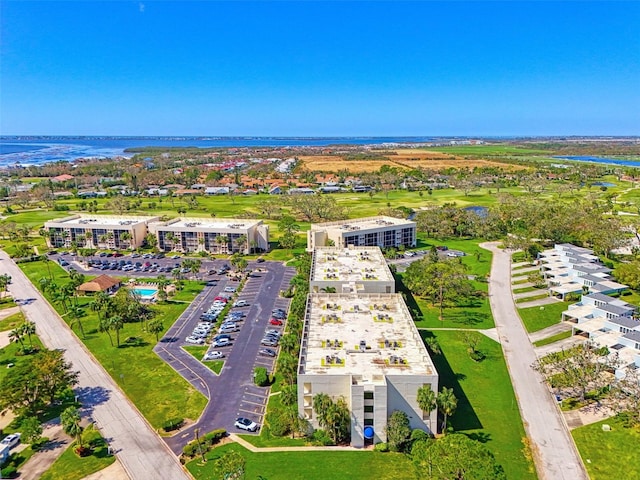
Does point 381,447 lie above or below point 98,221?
below

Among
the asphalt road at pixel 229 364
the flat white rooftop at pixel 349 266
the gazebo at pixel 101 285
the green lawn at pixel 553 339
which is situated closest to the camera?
the asphalt road at pixel 229 364

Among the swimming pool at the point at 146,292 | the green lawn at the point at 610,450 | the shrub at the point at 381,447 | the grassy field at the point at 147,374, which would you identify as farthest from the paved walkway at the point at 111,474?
the swimming pool at the point at 146,292

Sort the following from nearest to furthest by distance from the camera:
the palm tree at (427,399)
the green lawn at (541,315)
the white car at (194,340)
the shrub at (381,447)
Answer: the shrub at (381,447) → the palm tree at (427,399) → the white car at (194,340) → the green lawn at (541,315)

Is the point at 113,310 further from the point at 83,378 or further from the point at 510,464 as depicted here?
the point at 510,464

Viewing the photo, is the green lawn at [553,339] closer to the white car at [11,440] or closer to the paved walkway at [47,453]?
the paved walkway at [47,453]

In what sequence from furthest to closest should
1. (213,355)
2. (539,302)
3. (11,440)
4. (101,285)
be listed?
(101,285), (539,302), (213,355), (11,440)

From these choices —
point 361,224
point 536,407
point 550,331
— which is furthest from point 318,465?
point 361,224

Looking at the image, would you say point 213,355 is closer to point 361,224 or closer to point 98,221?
point 361,224

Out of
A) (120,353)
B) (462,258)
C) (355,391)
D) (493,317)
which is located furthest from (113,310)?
(462,258)
